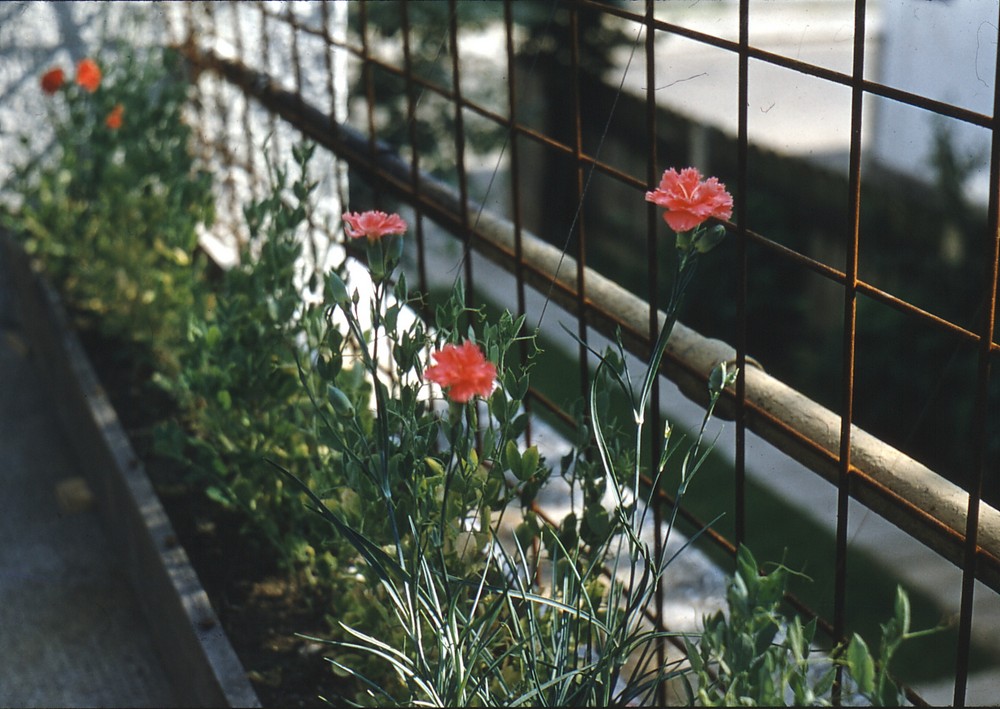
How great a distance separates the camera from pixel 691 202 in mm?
1323

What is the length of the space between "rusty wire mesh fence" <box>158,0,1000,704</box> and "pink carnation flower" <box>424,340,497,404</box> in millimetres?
300

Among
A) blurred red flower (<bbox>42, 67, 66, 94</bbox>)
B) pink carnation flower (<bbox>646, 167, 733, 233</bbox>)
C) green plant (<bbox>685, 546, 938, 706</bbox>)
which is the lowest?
green plant (<bbox>685, 546, 938, 706</bbox>)

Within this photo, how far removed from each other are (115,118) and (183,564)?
1.60 m

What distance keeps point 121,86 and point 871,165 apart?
19.3 feet

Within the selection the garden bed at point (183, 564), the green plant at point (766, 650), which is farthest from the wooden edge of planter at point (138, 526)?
the green plant at point (766, 650)

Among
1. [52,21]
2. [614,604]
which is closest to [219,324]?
[614,604]

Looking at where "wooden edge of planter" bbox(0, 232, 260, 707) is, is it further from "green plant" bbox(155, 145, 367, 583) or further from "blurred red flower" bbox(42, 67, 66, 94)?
"blurred red flower" bbox(42, 67, 66, 94)

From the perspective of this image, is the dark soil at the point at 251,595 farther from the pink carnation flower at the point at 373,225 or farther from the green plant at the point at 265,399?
the pink carnation flower at the point at 373,225

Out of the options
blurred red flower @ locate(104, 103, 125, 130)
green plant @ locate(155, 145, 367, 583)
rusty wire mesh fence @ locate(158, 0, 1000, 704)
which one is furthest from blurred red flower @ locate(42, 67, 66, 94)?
Answer: green plant @ locate(155, 145, 367, 583)

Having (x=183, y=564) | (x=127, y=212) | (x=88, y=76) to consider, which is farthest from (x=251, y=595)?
(x=88, y=76)

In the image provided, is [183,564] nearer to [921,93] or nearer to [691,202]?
[691,202]

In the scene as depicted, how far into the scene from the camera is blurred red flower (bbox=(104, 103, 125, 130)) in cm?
346

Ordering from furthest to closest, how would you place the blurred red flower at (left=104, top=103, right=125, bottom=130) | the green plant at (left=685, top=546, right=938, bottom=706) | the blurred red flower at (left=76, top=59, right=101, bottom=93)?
1. the blurred red flower at (left=76, top=59, right=101, bottom=93)
2. the blurred red flower at (left=104, top=103, right=125, bottom=130)
3. the green plant at (left=685, top=546, right=938, bottom=706)

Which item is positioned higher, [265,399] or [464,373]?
[464,373]
